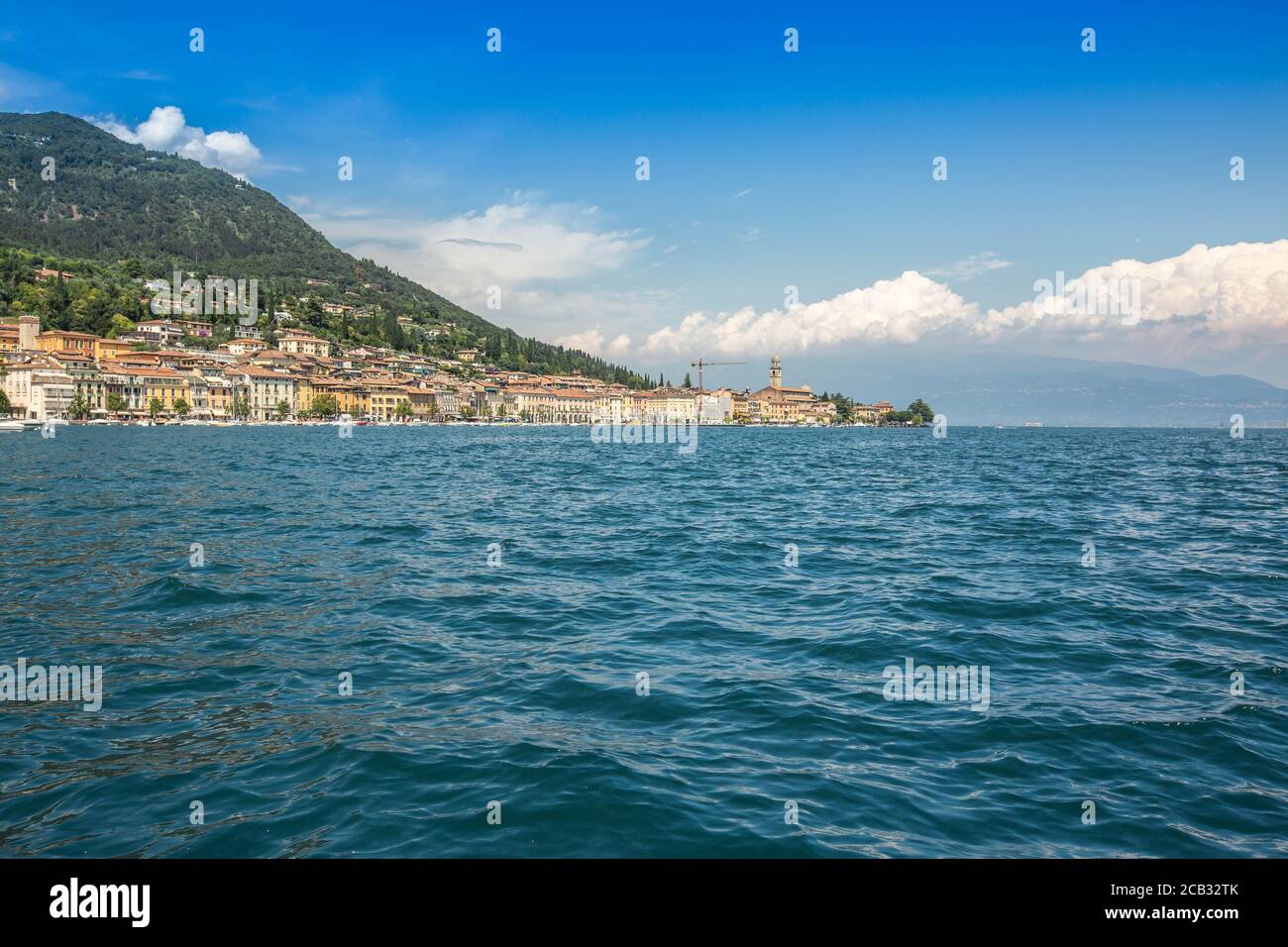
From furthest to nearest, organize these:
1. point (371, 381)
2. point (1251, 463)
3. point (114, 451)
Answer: point (371, 381) → point (1251, 463) → point (114, 451)

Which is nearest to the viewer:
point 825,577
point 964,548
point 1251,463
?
point 825,577

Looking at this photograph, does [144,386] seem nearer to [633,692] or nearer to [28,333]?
[28,333]

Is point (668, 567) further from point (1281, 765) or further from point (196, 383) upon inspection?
point (196, 383)

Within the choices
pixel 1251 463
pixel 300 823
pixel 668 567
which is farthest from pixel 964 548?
pixel 1251 463
